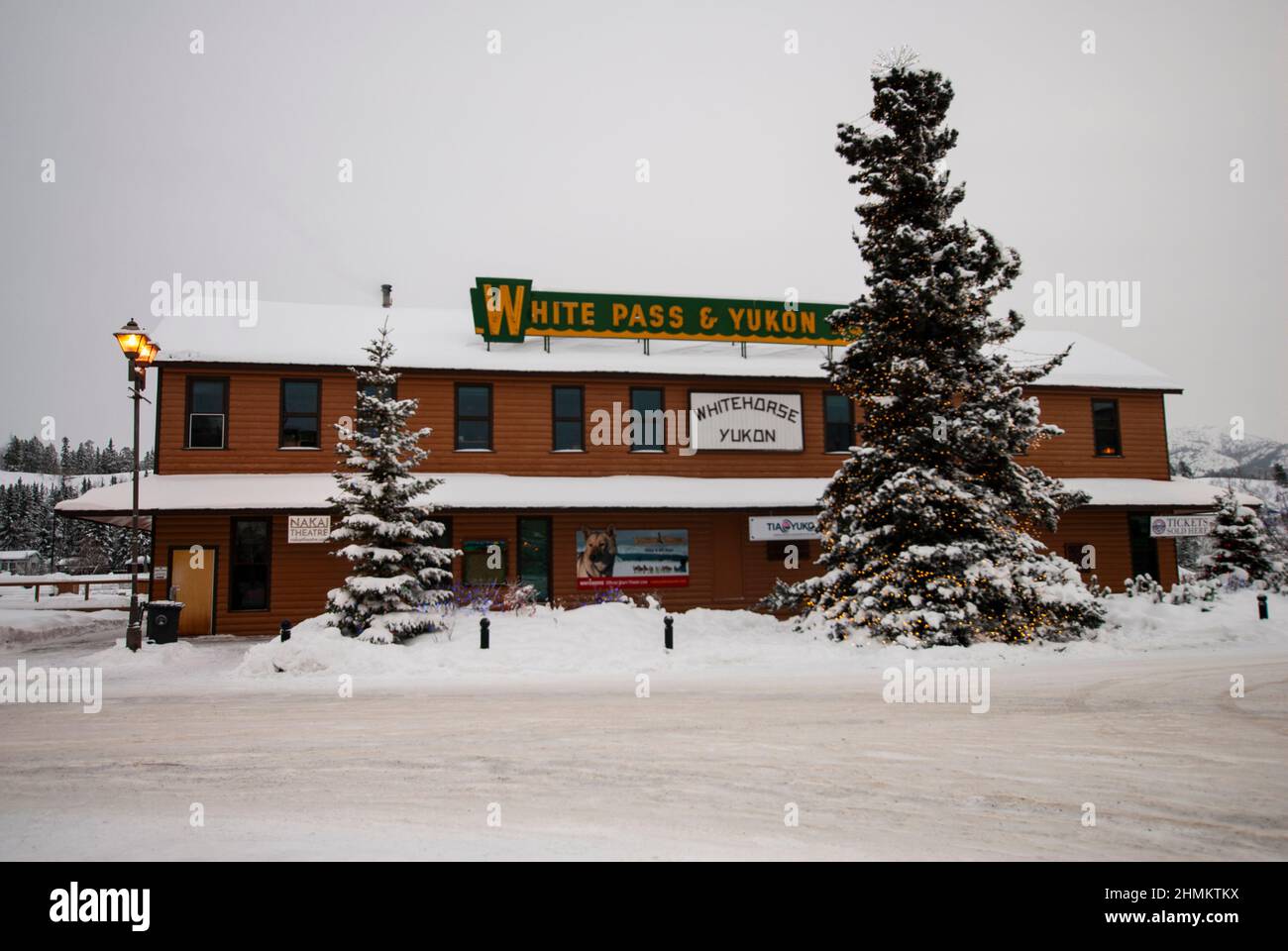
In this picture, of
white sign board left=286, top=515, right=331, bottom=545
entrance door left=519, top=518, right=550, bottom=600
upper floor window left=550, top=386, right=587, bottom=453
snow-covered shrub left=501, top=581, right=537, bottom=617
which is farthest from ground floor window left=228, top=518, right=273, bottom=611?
upper floor window left=550, top=386, right=587, bottom=453

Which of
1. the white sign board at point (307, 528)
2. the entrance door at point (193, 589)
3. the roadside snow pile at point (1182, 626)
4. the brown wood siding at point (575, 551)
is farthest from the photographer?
the brown wood siding at point (575, 551)

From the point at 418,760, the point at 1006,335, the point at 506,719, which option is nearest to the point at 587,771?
the point at 418,760

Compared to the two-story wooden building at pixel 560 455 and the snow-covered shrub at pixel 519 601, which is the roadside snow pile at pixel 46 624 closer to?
the two-story wooden building at pixel 560 455

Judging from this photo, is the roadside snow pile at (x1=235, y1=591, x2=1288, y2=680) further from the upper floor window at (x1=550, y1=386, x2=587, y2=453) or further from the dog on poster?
the upper floor window at (x1=550, y1=386, x2=587, y2=453)

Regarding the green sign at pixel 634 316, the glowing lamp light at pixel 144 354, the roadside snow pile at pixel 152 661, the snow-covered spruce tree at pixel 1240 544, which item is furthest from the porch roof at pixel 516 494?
the green sign at pixel 634 316

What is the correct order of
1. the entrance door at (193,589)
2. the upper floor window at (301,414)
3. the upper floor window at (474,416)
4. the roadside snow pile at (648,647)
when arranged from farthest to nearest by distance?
1. the upper floor window at (474,416)
2. the upper floor window at (301,414)
3. the entrance door at (193,589)
4. the roadside snow pile at (648,647)

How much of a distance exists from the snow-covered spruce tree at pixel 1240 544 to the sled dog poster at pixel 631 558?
53.4 feet

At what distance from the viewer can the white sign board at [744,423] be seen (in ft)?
74.3

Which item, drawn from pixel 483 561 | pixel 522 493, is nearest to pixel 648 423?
pixel 522 493

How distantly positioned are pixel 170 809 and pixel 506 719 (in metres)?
3.71

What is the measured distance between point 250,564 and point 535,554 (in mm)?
7335

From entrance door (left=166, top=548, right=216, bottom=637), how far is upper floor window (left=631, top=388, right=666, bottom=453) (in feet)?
38.4

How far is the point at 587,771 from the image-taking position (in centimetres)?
684

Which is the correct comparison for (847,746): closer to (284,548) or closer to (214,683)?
(214,683)
